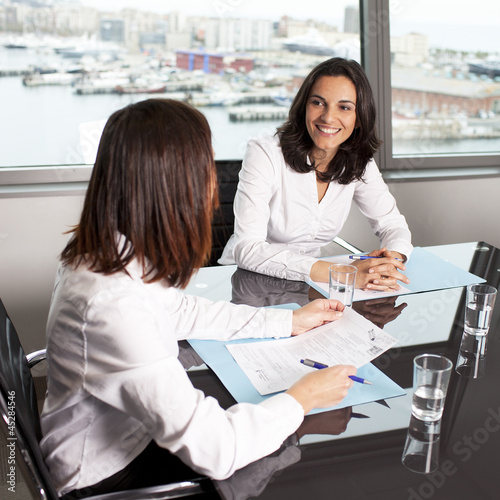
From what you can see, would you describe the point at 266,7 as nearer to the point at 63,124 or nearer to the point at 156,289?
the point at 63,124

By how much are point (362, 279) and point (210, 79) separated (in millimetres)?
1716

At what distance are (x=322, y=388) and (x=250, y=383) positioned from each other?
159mm

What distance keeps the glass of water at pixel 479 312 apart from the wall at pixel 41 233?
5.39 feet

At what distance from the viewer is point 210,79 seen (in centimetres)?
300

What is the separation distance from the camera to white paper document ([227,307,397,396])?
3.82 feet

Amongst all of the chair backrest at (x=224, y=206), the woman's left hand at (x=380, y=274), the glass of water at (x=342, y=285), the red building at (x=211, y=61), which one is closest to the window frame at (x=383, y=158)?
the red building at (x=211, y=61)

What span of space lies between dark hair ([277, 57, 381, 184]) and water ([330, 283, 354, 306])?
77cm

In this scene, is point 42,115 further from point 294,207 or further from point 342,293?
point 342,293

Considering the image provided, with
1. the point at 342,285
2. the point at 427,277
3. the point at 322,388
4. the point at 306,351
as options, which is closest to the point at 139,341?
the point at 322,388

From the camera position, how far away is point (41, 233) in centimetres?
266

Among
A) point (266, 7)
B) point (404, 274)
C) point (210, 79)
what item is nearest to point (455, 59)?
point (266, 7)

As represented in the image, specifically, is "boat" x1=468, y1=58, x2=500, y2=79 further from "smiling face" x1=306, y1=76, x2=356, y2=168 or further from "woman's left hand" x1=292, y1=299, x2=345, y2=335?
"woman's left hand" x1=292, y1=299, x2=345, y2=335

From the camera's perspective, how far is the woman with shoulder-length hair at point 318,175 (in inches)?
82.3

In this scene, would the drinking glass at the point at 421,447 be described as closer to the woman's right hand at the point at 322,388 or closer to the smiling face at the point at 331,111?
the woman's right hand at the point at 322,388
